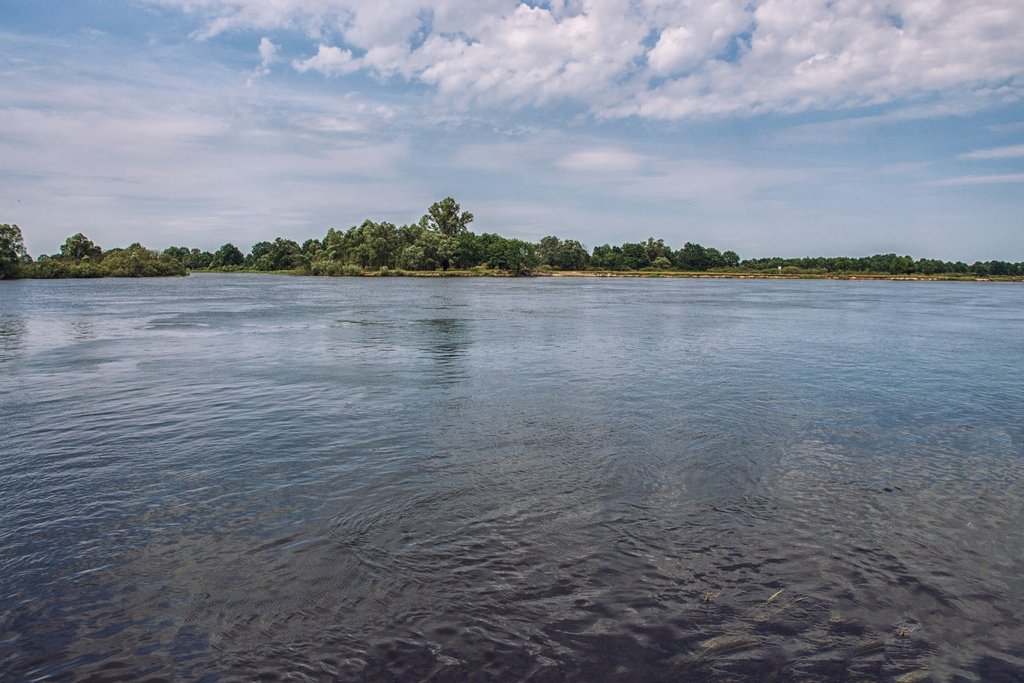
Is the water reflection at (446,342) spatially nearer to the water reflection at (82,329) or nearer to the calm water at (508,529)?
the calm water at (508,529)

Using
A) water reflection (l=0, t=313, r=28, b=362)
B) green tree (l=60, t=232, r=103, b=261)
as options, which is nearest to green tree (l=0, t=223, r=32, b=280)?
green tree (l=60, t=232, r=103, b=261)

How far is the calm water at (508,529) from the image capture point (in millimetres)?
6559

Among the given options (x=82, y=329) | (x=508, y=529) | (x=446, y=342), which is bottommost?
(x=508, y=529)

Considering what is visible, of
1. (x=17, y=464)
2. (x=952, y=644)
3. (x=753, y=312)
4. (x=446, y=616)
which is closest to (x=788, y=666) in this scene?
(x=952, y=644)

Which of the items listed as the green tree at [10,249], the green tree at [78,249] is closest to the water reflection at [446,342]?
the green tree at [10,249]

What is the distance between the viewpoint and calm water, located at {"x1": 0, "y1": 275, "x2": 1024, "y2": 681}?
656 centimetres

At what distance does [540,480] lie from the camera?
11.4 meters

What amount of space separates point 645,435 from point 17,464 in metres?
13.2

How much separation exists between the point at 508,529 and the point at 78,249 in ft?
628

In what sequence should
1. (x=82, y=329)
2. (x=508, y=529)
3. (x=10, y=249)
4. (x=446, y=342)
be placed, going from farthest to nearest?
(x=10, y=249) → (x=82, y=329) → (x=446, y=342) → (x=508, y=529)

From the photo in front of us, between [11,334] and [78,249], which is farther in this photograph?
[78,249]

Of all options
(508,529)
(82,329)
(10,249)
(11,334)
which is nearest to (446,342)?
(82,329)

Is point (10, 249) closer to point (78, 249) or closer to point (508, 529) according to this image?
point (78, 249)

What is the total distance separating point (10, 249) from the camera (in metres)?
128
